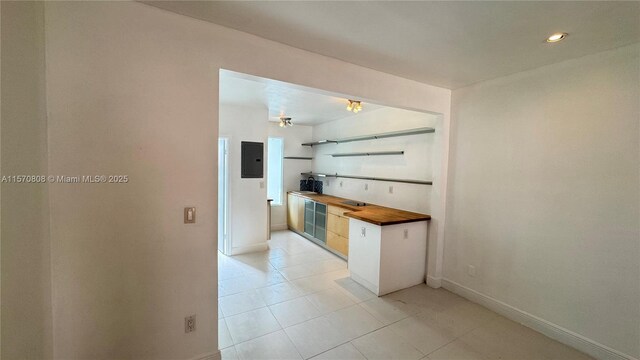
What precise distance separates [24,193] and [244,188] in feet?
9.73

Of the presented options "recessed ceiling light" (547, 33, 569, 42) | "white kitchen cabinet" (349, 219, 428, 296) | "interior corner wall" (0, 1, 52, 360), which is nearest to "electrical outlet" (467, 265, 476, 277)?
"white kitchen cabinet" (349, 219, 428, 296)

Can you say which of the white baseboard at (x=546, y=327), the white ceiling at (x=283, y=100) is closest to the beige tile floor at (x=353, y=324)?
the white baseboard at (x=546, y=327)

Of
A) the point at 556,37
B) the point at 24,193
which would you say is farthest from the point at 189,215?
the point at 556,37

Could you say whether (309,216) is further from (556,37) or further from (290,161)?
(556,37)

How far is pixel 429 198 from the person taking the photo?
10.9 feet

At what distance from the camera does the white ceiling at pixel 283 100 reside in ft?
9.26

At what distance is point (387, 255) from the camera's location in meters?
2.88

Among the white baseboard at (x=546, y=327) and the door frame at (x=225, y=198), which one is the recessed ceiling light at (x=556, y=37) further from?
the door frame at (x=225, y=198)

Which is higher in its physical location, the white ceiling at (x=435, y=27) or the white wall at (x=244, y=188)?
the white ceiling at (x=435, y=27)

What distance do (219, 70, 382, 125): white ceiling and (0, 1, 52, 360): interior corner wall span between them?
1226 mm

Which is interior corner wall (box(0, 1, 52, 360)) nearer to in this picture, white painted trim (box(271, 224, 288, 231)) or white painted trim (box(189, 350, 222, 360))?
white painted trim (box(189, 350, 222, 360))

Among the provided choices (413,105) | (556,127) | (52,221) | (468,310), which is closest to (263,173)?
(413,105)

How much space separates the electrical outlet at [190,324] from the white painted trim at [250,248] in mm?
2424

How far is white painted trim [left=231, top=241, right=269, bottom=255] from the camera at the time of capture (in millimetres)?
4105
